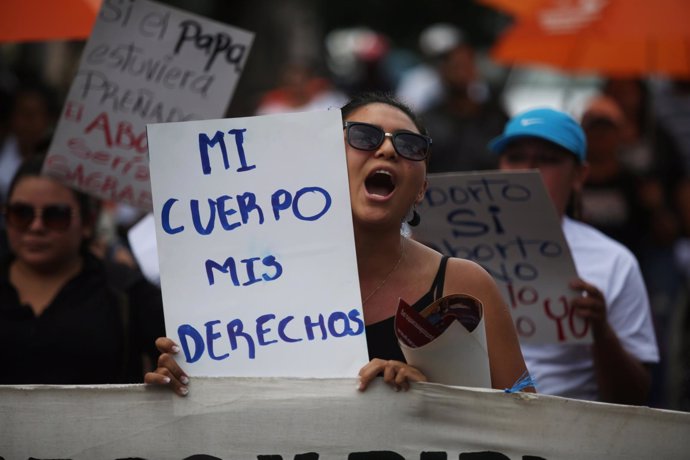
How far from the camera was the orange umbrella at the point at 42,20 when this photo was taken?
5395 millimetres

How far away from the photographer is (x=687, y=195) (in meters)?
8.48

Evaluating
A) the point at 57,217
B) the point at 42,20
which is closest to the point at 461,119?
the point at 42,20

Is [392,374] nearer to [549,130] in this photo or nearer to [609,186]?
[549,130]

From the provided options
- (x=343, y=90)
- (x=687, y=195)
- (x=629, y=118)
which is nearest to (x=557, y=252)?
(x=687, y=195)

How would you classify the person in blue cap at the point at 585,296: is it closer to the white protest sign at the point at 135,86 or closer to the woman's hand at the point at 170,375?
the white protest sign at the point at 135,86

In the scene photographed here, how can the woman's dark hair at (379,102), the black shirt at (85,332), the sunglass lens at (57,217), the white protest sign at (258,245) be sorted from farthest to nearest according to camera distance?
the sunglass lens at (57,217)
the black shirt at (85,332)
the woman's dark hair at (379,102)
the white protest sign at (258,245)

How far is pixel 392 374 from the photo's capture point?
344 centimetres

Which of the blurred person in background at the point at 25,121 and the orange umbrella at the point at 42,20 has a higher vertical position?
the blurred person in background at the point at 25,121

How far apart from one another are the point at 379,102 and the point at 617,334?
1.57 meters

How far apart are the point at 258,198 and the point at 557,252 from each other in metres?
1.52

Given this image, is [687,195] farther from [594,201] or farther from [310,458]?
[310,458]

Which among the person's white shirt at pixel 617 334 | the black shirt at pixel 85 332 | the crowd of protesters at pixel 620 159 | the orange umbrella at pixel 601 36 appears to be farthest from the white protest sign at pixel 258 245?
the orange umbrella at pixel 601 36

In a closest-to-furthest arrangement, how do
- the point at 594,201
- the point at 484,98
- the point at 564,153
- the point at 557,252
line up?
the point at 557,252 → the point at 564,153 → the point at 594,201 → the point at 484,98

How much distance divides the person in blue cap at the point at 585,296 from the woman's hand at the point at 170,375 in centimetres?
173
